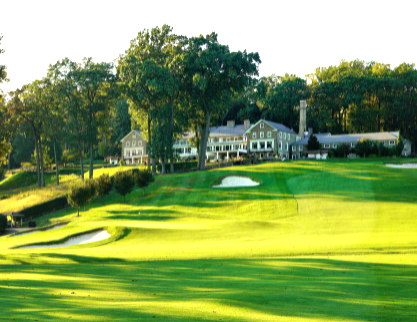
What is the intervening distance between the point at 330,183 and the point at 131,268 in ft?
120

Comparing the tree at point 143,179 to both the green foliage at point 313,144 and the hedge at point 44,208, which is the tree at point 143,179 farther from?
the green foliage at point 313,144

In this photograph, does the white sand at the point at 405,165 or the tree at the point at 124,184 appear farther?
the white sand at the point at 405,165

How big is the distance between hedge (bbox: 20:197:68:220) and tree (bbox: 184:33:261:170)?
69.9 feet

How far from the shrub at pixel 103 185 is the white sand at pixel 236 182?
14.3m

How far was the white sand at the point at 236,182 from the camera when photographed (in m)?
56.2

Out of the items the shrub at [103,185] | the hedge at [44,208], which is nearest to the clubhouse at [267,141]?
the shrub at [103,185]

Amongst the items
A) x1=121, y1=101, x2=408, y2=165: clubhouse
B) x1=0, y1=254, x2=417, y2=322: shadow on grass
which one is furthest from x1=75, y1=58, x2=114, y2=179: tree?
x1=0, y1=254, x2=417, y2=322: shadow on grass

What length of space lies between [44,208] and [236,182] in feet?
80.2

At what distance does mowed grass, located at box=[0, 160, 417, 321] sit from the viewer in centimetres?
1054

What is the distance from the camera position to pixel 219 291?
1277cm

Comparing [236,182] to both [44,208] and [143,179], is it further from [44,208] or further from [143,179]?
[44,208]

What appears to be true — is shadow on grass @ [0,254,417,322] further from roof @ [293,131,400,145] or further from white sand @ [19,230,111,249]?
roof @ [293,131,400,145]

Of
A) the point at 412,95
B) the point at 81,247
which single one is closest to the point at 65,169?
the point at 81,247

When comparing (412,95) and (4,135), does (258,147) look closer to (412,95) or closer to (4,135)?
(412,95)
